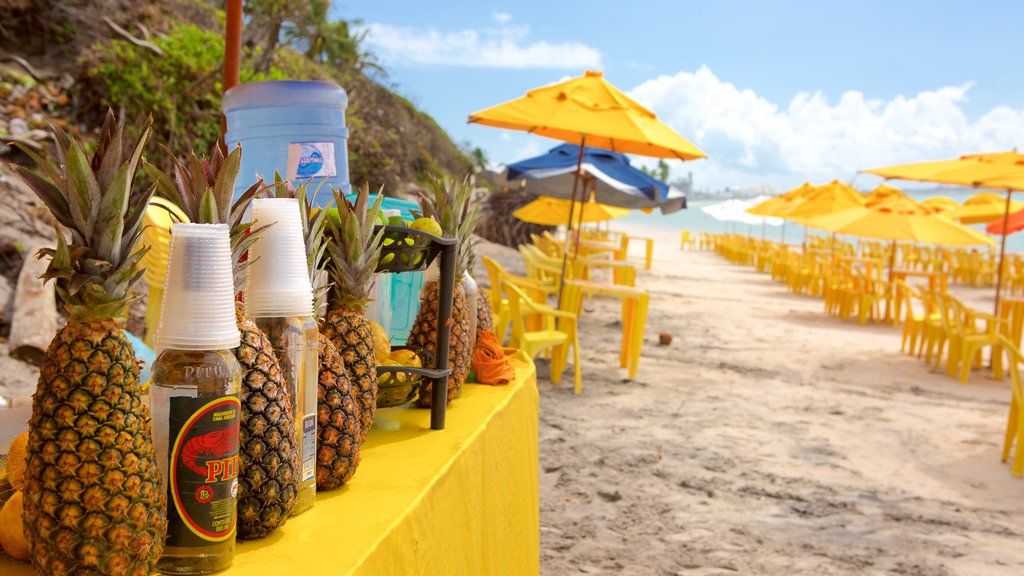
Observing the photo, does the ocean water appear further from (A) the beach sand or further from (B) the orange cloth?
(B) the orange cloth

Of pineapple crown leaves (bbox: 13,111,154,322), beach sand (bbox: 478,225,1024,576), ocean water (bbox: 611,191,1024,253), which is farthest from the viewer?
ocean water (bbox: 611,191,1024,253)

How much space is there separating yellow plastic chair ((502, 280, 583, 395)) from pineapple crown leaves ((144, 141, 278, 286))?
587 centimetres

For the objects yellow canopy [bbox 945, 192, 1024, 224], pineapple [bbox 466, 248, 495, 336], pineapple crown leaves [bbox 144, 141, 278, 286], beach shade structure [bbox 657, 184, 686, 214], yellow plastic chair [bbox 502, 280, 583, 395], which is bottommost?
yellow plastic chair [bbox 502, 280, 583, 395]

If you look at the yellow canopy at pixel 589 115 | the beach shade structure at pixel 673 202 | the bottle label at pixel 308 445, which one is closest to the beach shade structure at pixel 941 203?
the beach shade structure at pixel 673 202

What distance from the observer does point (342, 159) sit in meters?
2.56

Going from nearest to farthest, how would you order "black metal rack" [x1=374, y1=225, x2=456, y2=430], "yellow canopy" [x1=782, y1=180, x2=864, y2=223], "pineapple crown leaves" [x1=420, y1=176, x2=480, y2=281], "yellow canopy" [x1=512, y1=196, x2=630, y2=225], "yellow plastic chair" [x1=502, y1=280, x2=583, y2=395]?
Result: "black metal rack" [x1=374, y1=225, x2=456, y2=430] → "pineapple crown leaves" [x1=420, y1=176, x2=480, y2=281] → "yellow plastic chair" [x1=502, y1=280, x2=583, y2=395] → "yellow canopy" [x1=512, y1=196, x2=630, y2=225] → "yellow canopy" [x1=782, y1=180, x2=864, y2=223]

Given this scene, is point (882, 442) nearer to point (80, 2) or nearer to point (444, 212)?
point (444, 212)

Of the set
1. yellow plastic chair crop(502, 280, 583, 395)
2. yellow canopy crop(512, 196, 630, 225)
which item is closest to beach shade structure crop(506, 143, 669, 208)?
yellow canopy crop(512, 196, 630, 225)

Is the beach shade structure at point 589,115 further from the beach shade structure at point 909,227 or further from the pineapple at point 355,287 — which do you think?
the pineapple at point 355,287

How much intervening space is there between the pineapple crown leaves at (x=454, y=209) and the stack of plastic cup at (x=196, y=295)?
3.58 ft

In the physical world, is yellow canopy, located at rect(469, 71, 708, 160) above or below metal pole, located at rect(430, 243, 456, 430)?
above

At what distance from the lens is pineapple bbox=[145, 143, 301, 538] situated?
1.17 meters

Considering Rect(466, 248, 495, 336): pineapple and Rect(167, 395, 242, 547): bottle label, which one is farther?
Rect(466, 248, 495, 336): pineapple

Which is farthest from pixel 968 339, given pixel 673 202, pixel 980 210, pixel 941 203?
pixel 941 203
